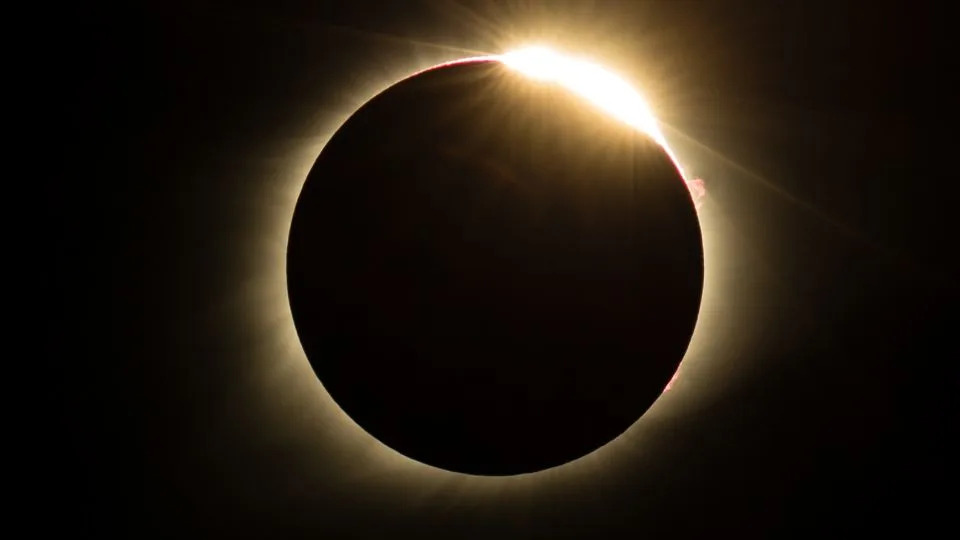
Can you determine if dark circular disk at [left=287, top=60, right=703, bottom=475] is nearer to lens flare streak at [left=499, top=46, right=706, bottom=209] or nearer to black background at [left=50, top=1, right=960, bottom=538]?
lens flare streak at [left=499, top=46, right=706, bottom=209]

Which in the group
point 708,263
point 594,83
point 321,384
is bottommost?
point 321,384

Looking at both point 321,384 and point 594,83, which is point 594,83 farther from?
point 321,384

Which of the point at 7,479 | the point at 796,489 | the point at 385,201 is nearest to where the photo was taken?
the point at 385,201

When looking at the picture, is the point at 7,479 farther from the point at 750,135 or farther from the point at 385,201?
the point at 750,135

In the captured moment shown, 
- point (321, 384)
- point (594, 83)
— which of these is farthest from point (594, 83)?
point (321, 384)

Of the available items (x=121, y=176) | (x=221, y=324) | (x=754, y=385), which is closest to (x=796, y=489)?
(x=754, y=385)

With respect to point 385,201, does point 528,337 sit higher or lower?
lower

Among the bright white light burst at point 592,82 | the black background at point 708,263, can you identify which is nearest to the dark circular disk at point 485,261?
the bright white light burst at point 592,82
